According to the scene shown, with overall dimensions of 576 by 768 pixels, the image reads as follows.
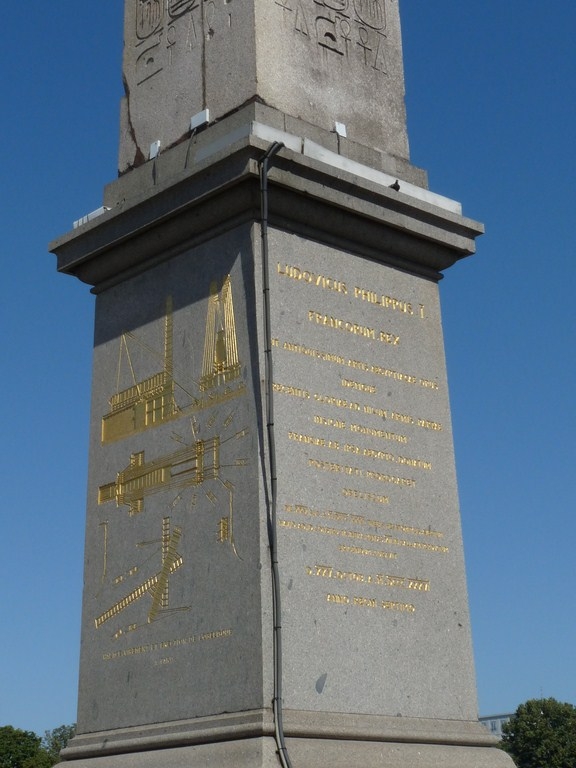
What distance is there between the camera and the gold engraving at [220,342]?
7852mm

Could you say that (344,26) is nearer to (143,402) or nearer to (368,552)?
(143,402)

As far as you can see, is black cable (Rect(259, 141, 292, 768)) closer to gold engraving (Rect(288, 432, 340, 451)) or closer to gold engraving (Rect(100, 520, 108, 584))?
gold engraving (Rect(288, 432, 340, 451))

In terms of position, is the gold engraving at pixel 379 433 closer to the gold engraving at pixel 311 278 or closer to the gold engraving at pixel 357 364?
the gold engraving at pixel 357 364

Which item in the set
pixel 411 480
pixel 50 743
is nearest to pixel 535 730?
pixel 50 743

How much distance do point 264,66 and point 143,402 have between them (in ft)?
8.18

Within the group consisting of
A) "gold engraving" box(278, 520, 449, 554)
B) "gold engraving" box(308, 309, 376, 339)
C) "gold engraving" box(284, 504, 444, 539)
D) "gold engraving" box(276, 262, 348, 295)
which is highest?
"gold engraving" box(276, 262, 348, 295)

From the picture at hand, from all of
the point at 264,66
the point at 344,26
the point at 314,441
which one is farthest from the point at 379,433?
the point at 344,26

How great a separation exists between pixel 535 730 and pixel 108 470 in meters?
61.2

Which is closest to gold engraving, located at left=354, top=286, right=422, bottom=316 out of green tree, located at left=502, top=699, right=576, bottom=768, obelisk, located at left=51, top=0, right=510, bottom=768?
obelisk, located at left=51, top=0, right=510, bottom=768

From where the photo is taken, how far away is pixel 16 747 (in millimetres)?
59750

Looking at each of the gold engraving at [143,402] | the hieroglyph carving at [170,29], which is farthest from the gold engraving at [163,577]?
the hieroglyph carving at [170,29]

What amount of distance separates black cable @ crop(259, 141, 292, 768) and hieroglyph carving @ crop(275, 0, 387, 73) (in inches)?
65.4

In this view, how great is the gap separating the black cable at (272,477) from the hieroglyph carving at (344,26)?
5.45 feet

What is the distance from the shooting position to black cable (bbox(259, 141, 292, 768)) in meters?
6.75
